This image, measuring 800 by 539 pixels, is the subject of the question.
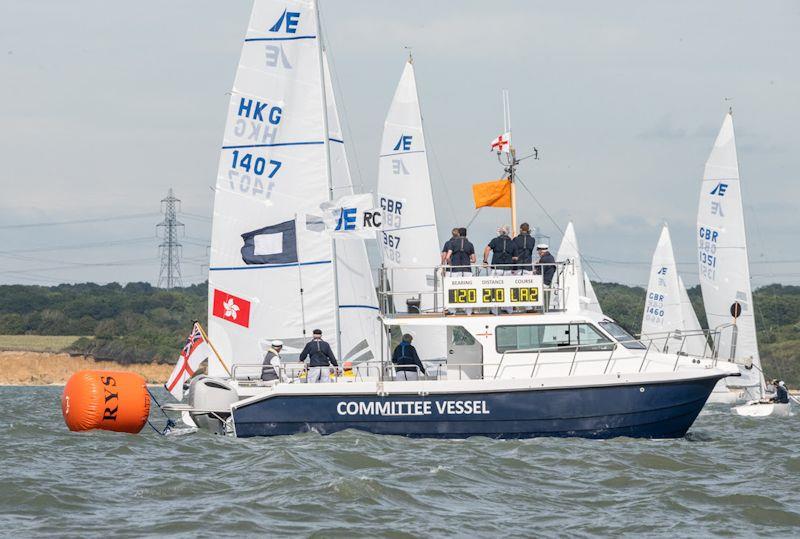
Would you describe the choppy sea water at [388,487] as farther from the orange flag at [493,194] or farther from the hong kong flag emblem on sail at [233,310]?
the orange flag at [493,194]

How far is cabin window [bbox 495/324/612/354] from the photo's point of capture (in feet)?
82.2

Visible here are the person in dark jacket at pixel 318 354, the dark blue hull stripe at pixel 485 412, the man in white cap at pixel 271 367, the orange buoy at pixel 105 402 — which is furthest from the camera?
the person in dark jacket at pixel 318 354

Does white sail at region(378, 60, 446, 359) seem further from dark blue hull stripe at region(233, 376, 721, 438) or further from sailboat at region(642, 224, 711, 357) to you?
sailboat at region(642, 224, 711, 357)

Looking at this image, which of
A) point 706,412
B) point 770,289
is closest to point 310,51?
point 706,412

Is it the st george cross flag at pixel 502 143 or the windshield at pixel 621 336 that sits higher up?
the st george cross flag at pixel 502 143

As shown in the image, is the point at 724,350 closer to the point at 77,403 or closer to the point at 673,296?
the point at 673,296

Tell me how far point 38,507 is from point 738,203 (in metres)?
38.0

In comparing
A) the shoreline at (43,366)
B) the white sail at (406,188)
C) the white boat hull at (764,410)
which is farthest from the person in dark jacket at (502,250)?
the shoreline at (43,366)

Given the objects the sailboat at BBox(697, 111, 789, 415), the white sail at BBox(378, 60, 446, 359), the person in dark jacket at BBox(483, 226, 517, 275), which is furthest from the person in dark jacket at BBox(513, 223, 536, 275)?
the sailboat at BBox(697, 111, 789, 415)

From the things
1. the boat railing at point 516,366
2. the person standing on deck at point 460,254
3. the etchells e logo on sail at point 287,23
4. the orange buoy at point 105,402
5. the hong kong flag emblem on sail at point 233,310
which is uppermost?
the etchells e logo on sail at point 287,23

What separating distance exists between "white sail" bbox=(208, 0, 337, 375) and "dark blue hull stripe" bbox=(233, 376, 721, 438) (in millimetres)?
4110

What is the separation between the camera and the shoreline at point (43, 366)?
10069 cm

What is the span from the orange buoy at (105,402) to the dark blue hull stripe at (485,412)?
76.6 inches

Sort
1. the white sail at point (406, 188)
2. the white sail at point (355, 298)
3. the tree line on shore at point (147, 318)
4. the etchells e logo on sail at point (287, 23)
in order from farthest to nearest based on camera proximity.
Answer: the tree line on shore at point (147, 318), the white sail at point (406, 188), the white sail at point (355, 298), the etchells e logo on sail at point (287, 23)
